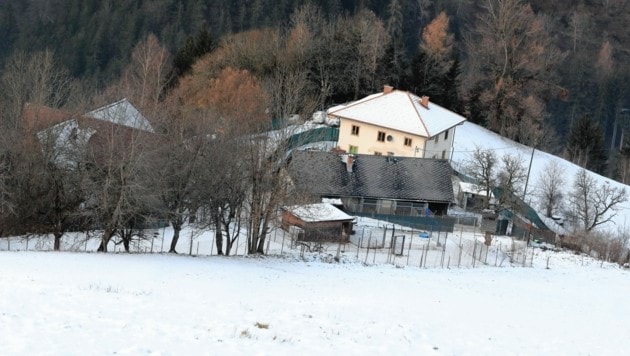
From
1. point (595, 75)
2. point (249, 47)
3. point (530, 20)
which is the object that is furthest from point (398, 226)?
point (595, 75)

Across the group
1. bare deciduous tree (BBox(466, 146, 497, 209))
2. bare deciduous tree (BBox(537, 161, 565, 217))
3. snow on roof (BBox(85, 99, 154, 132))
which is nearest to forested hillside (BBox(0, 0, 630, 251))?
snow on roof (BBox(85, 99, 154, 132))

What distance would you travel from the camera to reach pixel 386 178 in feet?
133

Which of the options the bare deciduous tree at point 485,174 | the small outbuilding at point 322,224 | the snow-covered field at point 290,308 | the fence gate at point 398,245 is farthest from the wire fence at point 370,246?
the bare deciduous tree at point 485,174

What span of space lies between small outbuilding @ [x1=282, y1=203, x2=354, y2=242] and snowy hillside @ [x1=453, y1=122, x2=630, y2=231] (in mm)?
16438

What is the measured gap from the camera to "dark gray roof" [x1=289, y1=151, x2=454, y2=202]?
39094 mm

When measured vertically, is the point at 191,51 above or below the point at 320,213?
above

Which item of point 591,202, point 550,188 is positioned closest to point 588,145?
point 550,188

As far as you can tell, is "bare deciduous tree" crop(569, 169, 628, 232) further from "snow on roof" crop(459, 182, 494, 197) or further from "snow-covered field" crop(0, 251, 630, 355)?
"snow-covered field" crop(0, 251, 630, 355)

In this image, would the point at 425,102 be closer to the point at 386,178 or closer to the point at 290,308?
the point at 386,178

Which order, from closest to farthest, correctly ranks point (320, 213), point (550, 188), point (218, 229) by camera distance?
point (218, 229) < point (320, 213) < point (550, 188)

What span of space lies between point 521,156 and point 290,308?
39195mm

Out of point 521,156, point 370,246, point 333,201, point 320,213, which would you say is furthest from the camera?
point 521,156

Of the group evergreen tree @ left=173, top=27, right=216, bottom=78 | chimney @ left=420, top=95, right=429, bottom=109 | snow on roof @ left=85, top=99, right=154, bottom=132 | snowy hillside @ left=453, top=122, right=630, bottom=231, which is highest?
evergreen tree @ left=173, top=27, right=216, bottom=78

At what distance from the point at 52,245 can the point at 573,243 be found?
27557mm
